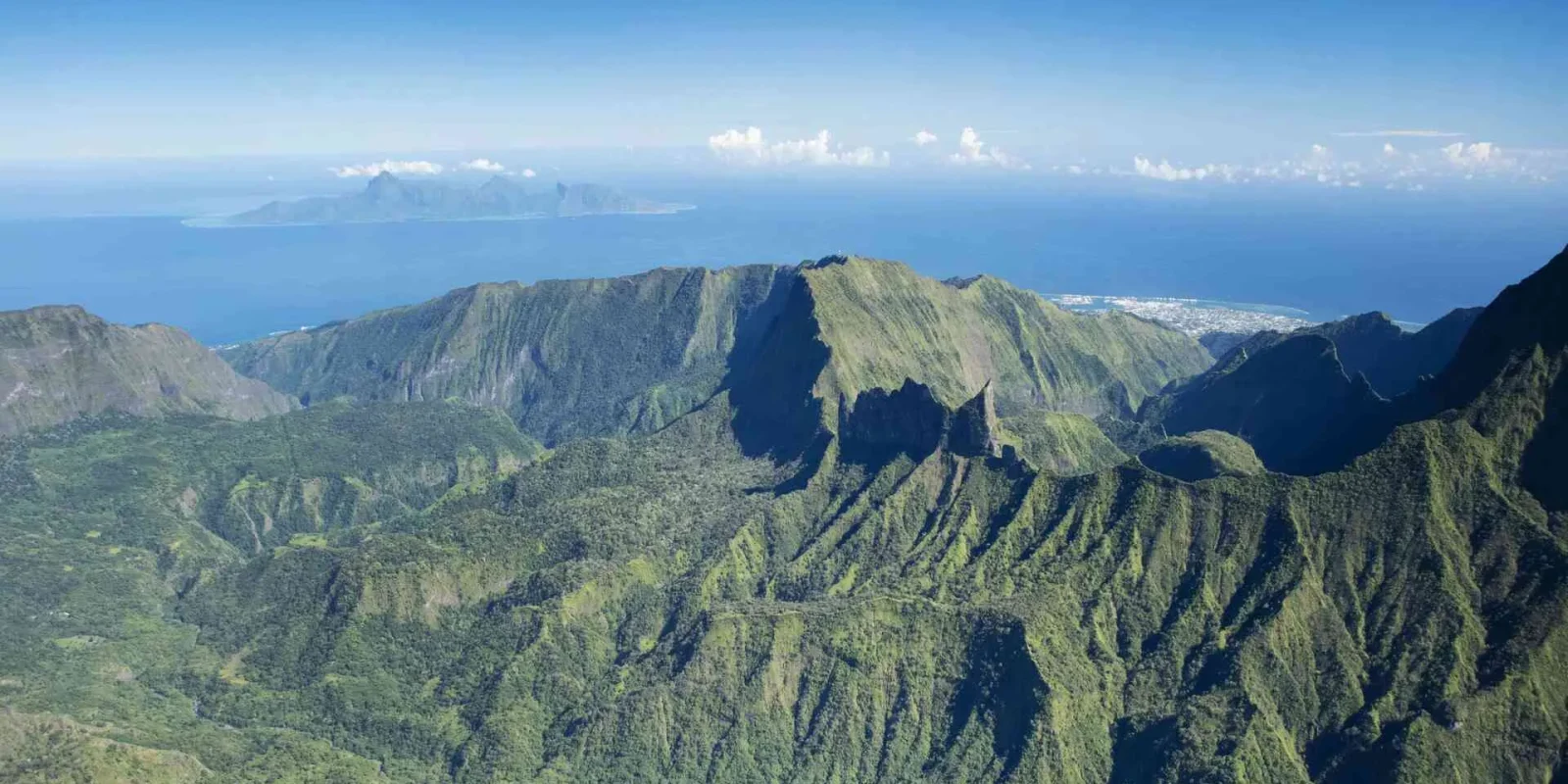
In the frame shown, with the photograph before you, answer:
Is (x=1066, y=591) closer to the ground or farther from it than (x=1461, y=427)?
closer to the ground

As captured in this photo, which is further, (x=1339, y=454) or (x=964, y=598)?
(x=1339, y=454)

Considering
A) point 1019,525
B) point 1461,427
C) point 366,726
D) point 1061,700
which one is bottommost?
point 366,726

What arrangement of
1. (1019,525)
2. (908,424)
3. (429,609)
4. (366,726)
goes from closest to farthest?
(366,726) → (1019,525) → (429,609) → (908,424)

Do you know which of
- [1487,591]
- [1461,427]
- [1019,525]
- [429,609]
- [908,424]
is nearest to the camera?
[1487,591]

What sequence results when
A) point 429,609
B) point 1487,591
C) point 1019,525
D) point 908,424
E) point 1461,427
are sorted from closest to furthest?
point 1487,591, point 1461,427, point 1019,525, point 429,609, point 908,424

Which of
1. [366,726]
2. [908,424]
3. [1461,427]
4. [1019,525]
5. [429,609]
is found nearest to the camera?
[1461,427]

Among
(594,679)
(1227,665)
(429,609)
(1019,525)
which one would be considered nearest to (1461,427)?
(1227,665)

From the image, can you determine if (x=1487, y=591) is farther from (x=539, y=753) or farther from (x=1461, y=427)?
(x=539, y=753)

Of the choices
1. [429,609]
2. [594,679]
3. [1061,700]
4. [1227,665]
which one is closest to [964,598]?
[1061,700]

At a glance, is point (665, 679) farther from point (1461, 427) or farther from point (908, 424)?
point (1461, 427)
